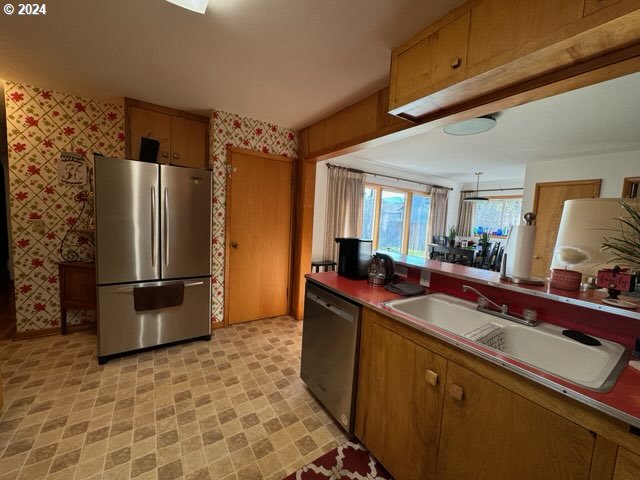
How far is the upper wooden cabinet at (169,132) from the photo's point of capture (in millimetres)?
2586

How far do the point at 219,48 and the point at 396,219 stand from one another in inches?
176

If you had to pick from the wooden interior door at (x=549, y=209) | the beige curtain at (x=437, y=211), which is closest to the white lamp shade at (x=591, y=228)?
the wooden interior door at (x=549, y=209)

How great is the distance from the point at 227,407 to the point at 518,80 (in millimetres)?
2590

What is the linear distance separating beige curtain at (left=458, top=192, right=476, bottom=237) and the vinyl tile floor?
5790mm

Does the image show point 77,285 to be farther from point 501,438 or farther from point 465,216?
point 465,216

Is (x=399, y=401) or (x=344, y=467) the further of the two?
(x=344, y=467)

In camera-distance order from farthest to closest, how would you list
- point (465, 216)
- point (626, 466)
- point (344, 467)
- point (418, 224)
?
1. point (465, 216)
2. point (418, 224)
3. point (344, 467)
4. point (626, 466)

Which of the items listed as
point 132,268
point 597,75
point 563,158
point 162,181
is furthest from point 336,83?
point 563,158

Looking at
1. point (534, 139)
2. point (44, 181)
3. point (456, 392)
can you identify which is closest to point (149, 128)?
point (44, 181)

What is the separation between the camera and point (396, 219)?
5.43 meters

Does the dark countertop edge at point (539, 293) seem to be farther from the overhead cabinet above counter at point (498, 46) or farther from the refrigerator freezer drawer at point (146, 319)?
the refrigerator freezer drawer at point (146, 319)

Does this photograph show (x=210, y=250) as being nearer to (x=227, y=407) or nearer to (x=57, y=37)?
(x=227, y=407)

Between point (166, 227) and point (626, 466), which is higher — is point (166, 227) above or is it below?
above

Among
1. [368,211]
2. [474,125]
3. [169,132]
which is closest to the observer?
[474,125]
